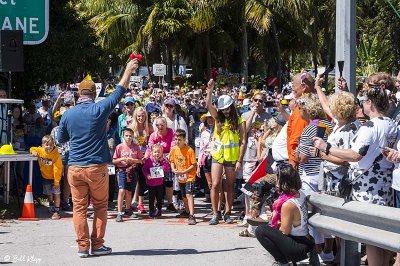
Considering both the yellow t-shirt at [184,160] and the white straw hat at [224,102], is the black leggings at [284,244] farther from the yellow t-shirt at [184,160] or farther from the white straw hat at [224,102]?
the yellow t-shirt at [184,160]

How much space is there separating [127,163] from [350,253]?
5773 millimetres

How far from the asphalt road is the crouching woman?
101 cm

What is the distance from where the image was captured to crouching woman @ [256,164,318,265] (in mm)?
7375

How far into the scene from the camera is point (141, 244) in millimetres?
9633

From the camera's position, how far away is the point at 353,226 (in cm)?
647

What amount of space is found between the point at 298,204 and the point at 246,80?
29.7 meters

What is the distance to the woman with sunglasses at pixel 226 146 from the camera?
11.2 metres

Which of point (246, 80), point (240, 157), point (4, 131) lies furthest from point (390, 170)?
point (246, 80)

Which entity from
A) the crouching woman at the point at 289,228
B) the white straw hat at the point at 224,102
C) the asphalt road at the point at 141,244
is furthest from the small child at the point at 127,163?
the crouching woman at the point at 289,228

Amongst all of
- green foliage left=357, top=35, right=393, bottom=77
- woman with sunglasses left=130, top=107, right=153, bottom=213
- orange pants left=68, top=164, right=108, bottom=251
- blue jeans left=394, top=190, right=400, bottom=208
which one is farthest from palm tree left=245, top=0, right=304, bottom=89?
blue jeans left=394, top=190, right=400, bottom=208

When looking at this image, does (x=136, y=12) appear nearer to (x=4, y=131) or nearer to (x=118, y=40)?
(x=118, y=40)

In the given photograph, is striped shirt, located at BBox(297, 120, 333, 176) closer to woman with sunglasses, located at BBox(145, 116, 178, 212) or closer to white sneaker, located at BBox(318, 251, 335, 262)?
white sneaker, located at BBox(318, 251, 335, 262)

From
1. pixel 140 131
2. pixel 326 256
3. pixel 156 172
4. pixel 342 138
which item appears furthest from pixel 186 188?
pixel 342 138

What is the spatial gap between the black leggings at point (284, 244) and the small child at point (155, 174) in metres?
4.78
